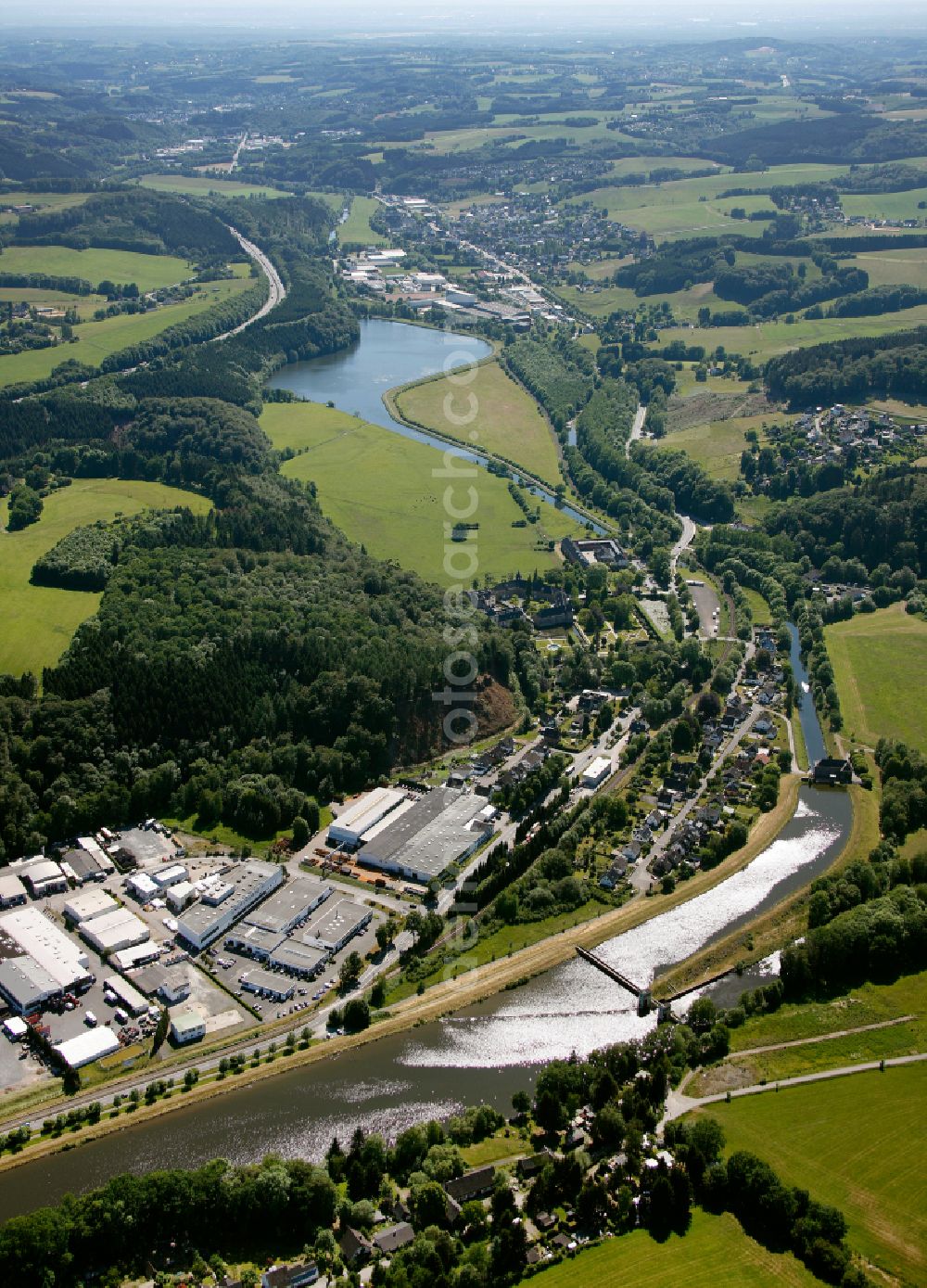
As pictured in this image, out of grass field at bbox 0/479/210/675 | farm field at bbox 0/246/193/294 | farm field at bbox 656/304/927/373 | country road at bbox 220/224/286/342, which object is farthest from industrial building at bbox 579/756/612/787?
farm field at bbox 0/246/193/294

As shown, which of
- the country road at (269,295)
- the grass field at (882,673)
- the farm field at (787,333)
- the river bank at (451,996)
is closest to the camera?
the river bank at (451,996)

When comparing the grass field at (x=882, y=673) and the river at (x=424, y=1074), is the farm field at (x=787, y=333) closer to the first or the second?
the grass field at (x=882, y=673)

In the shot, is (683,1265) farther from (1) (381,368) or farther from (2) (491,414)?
(1) (381,368)

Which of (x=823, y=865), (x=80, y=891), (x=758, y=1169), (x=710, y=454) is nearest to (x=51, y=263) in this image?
(x=710, y=454)

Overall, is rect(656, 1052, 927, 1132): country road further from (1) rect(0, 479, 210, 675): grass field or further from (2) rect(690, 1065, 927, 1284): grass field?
(1) rect(0, 479, 210, 675): grass field

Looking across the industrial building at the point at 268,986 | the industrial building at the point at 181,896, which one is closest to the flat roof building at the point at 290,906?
the industrial building at the point at 268,986

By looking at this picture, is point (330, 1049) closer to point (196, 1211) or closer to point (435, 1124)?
point (435, 1124)

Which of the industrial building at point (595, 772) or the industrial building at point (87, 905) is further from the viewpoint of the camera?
the industrial building at point (595, 772)
